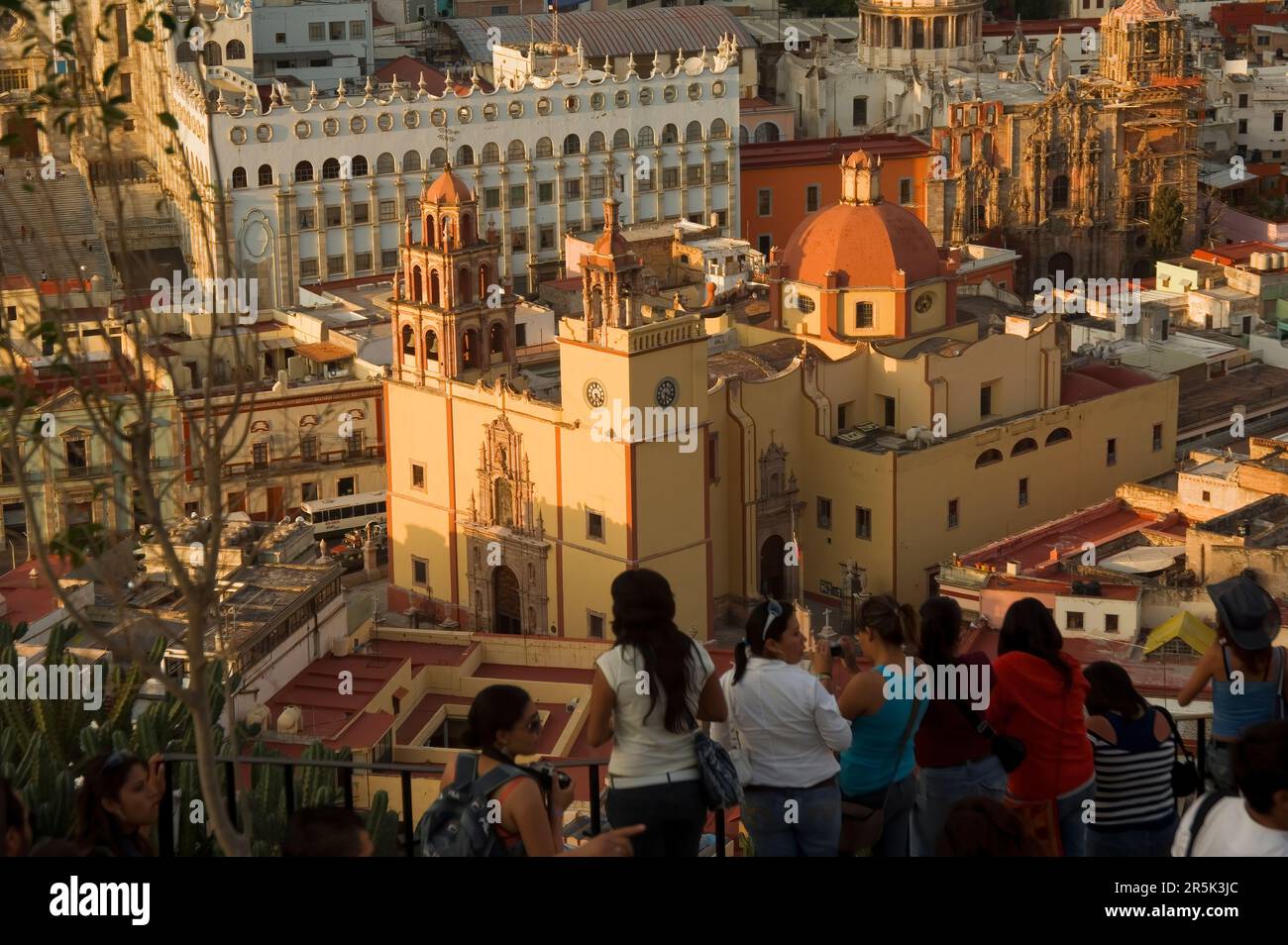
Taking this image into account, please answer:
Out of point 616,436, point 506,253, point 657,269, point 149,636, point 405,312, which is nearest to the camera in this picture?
point 149,636

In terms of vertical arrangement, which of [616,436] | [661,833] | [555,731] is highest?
[661,833]

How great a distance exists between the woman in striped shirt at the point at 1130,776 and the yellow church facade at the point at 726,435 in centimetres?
3008

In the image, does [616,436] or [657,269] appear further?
[657,269]

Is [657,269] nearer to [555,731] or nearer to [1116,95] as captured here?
[1116,95]

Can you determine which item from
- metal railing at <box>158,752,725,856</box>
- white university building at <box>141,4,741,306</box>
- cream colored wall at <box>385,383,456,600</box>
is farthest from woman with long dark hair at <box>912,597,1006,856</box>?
white university building at <box>141,4,741,306</box>

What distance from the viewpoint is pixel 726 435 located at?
169 ft

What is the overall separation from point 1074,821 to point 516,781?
15.4ft

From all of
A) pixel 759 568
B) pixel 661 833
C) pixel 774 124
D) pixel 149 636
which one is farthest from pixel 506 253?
pixel 661 833

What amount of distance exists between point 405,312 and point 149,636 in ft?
44.3

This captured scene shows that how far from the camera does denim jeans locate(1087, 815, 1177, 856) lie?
17.9 m
